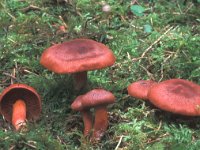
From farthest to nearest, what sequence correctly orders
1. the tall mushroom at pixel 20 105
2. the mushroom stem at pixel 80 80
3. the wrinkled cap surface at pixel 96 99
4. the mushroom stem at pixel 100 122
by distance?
the mushroom stem at pixel 80 80
the tall mushroom at pixel 20 105
the mushroom stem at pixel 100 122
the wrinkled cap surface at pixel 96 99

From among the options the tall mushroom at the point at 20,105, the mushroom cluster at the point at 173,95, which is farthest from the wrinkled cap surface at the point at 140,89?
the tall mushroom at the point at 20,105

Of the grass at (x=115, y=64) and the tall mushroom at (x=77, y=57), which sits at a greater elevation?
the tall mushroom at (x=77, y=57)

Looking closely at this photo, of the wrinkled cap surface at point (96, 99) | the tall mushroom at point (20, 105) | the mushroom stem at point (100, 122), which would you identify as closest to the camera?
the wrinkled cap surface at point (96, 99)

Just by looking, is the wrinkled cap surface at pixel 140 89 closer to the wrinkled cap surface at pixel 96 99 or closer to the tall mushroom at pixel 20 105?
the wrinkled cap surface at pixel 96 99

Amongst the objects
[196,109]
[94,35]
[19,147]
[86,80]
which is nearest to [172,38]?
[94,35]

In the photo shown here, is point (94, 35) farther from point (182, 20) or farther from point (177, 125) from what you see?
point (177, 125)

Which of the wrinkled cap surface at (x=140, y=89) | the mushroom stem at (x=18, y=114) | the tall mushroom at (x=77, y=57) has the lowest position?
the mushroom stem at (x=18, y=114)

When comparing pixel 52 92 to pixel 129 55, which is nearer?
pixel 52 92
